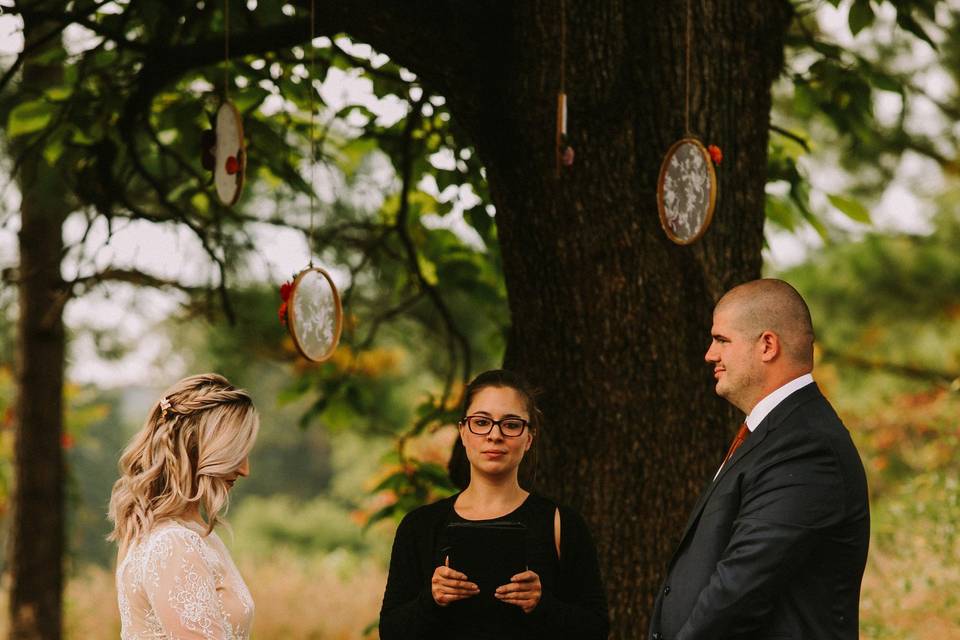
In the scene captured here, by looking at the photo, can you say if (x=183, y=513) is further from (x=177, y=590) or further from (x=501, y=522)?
(x=501, y=522)

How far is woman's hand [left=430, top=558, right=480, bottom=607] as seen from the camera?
9.51ft

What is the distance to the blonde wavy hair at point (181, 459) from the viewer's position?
2801 millimetres

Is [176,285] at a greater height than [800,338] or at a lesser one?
greater

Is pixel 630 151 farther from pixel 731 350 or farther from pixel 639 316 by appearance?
pixel 731 350

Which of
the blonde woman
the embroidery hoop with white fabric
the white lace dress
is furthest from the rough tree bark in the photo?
the white lace dress

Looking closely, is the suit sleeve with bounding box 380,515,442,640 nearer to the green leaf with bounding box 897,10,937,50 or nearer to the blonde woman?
the blonde woman

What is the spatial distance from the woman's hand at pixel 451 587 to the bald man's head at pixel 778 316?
0.91 m

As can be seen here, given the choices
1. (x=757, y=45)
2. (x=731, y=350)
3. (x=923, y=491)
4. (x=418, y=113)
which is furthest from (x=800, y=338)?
(x=923, y=491)

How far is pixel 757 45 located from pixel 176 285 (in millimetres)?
4420

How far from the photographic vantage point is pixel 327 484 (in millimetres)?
35875

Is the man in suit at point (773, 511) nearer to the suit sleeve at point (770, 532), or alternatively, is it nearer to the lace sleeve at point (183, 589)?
the suit sleeve at point (770, 532)

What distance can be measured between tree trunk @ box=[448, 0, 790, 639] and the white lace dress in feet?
5.05

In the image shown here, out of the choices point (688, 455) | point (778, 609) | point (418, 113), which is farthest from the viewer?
point (418, 113)

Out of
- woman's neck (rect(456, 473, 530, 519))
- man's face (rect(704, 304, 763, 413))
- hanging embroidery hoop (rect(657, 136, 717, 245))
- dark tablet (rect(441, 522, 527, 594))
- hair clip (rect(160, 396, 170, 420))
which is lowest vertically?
dark tablet (rect(441, 522, 527, 594))
